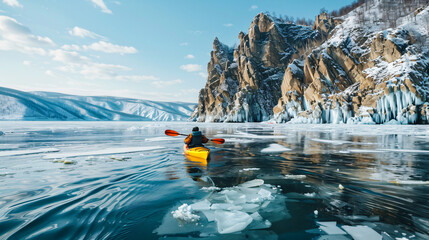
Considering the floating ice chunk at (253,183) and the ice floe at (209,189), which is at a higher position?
the floating ice chunk at (253,183)

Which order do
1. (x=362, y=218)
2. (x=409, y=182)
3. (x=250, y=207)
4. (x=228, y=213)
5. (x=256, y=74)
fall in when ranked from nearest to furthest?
(x=362, y=218)
(x=228, y=213)
(x=250, y=207)
(x=409, y=182)
(x=256, y=74)

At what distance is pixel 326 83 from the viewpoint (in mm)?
67062

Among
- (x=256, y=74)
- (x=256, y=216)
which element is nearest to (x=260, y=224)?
(x=256, y=216)

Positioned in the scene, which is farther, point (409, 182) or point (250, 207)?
point (409, 182)

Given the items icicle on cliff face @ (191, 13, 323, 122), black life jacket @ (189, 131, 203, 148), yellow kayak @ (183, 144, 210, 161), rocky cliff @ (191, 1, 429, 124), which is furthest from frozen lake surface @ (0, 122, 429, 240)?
icicle on cliff face @ (191, 13, 323, 122)

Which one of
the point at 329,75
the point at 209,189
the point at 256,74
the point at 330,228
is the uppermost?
the point at 256,74

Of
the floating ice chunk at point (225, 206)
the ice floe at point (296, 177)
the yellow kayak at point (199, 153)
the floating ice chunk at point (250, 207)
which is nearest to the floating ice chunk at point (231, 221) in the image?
the floating ice chunk at point (225, 206)

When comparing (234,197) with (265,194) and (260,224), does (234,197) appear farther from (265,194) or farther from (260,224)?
(260,224)

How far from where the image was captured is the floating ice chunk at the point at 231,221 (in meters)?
3.18

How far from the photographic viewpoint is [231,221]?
341 cm

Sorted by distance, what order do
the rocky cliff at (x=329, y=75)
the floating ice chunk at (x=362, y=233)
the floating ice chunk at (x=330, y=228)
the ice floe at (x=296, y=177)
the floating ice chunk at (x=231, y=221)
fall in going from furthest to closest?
the rocky cliff at (x=329, y=75) → the ice floe at (x=296, y=177) → the floating ice chunk at (x=231, y=221) → the floating ice chunk at (x=330, y=228) → the floating ice chunk at (x=362, y=233)

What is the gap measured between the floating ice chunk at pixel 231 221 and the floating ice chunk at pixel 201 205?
315mm

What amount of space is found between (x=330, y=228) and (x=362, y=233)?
415 mm

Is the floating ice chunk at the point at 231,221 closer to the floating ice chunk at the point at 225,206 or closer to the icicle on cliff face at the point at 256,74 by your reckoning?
the floating ice chunk at the point at 225,206
